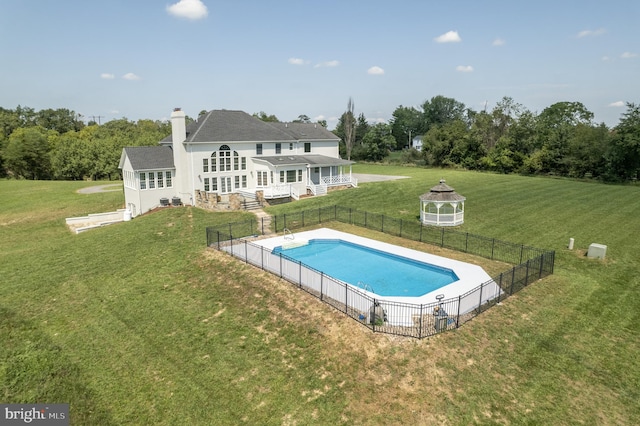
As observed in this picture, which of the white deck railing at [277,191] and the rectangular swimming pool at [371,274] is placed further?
the white deck railing at [277,191]

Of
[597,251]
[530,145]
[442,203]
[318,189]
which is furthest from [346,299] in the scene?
[530,145]

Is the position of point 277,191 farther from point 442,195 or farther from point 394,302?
point 394,302

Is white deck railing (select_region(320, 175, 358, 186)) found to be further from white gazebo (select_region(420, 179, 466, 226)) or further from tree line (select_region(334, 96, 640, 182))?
tree line (select_region(334, 96, 640, 182))

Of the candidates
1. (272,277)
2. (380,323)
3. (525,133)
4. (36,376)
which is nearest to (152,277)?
(272,277)

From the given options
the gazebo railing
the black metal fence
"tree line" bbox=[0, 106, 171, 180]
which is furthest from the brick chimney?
"tree line" bbox=[0, 106, 171, 180]

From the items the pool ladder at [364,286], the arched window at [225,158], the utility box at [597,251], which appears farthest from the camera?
the arched window at [225,158]

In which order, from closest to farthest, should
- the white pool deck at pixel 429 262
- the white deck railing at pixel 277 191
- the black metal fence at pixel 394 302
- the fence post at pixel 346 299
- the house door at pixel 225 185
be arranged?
the black metal fence at pixel 394 302
the fence post at pixel 346 299
the white pool deck at pixel 429 262
the white deck railing at pixel 277 191
the house door at pixel 225 185

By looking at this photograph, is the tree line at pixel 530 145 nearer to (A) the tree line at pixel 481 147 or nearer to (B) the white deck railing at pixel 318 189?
(A) the tree line at pixel 481 147

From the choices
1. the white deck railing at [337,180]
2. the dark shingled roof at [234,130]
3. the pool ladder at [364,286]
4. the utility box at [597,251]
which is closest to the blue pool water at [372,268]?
the pool ladder at [364,286]
